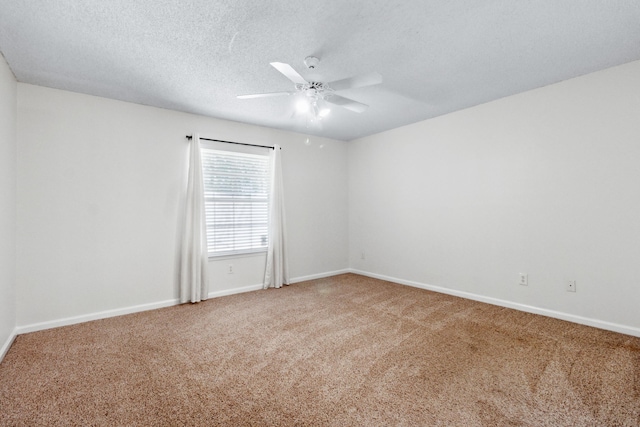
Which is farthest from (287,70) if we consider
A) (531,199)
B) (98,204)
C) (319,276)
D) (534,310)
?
(319,276)

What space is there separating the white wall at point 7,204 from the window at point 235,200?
180 centimetres

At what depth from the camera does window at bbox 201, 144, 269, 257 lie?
404cm

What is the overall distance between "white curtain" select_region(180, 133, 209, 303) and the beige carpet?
516mm

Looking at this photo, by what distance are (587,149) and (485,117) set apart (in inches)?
43.8

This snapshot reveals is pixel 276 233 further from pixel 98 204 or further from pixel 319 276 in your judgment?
pixel 98 204

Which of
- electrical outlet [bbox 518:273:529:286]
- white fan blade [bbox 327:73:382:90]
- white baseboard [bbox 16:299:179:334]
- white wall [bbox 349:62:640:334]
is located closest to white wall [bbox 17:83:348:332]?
white baseboard [bbox 16:299:179:334]

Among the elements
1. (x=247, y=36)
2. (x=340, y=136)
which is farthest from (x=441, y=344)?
(x=340, y=136)

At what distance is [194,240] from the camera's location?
3.74 metres

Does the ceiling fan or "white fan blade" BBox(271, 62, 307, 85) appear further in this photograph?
the ceiling fan

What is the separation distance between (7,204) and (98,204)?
28.6 inches

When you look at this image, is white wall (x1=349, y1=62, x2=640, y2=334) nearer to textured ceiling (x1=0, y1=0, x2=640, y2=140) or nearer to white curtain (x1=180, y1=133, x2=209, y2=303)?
textured ceiling (x1=0, y1=0, x2=640, y2=140)

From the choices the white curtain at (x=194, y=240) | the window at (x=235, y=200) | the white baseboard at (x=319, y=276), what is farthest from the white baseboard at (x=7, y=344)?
the white baseboard at (x=319, y=276)

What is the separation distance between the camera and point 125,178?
3416 mm

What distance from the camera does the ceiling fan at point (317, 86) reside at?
211 cm
